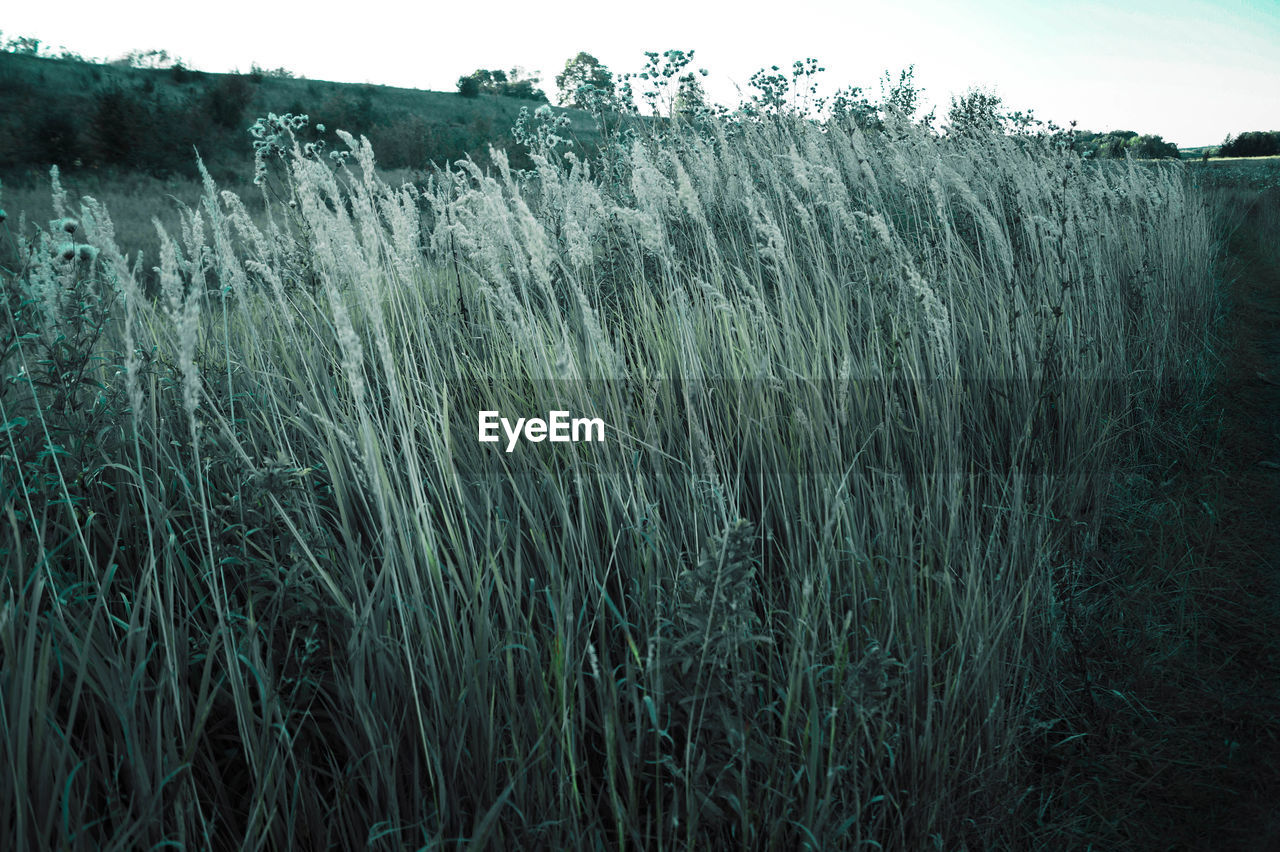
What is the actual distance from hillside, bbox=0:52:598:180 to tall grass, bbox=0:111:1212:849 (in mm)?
14331

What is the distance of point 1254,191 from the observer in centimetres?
1320

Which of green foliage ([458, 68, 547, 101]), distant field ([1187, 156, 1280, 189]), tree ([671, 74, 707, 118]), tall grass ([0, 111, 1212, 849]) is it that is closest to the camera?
tall grass ([0, 111, 1212, 849])

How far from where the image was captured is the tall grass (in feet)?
3.64

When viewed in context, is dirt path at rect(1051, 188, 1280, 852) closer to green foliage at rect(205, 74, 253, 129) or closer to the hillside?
the hillside

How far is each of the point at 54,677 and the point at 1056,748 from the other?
89.8 inches

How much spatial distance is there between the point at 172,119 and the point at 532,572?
90.0 ft

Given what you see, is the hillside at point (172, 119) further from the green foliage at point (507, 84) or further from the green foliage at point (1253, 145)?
the green foliage at point (1253, 145)

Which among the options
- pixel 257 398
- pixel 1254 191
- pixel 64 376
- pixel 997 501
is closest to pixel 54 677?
pixel 64 376

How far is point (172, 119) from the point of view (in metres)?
21.7

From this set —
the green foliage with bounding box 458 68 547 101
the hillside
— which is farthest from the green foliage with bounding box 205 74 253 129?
the green foliage with bounding box 458 68 547 101

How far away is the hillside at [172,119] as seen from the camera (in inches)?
756

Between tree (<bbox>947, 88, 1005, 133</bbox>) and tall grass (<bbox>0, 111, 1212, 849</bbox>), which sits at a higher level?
tree (<bbox>947, 88, 1005, 133</bbox>)

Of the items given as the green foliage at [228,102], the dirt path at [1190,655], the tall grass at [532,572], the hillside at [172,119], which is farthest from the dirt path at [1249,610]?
the green foliage at [228,102]

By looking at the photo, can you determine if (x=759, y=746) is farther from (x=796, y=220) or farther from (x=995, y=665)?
(x=796, y=220)
